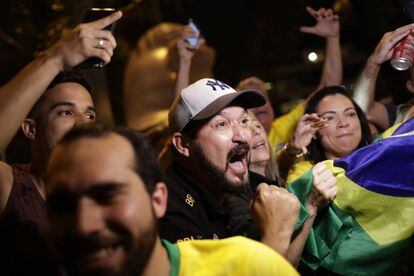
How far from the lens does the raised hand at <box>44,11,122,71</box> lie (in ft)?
7.91

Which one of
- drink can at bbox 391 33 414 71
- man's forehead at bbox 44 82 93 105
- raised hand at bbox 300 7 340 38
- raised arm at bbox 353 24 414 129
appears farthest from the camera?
raised hand at bbox 300 7 340 38

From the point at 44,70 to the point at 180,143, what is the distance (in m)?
1.25

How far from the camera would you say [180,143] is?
3506 millimetres

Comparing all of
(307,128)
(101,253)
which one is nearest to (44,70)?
(101,253)

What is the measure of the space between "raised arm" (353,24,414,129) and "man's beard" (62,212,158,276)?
2549 millimetres

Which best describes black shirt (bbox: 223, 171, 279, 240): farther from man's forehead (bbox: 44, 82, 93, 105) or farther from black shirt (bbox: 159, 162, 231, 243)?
man's forehead (bbox: 44, 82, 93, 105)

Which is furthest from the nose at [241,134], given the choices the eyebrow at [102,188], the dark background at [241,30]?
the eyebrow at [102,188]

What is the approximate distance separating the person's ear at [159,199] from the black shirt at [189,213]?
719mm

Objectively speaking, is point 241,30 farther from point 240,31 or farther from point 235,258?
point 235,258

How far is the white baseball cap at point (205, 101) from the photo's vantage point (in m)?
3.41

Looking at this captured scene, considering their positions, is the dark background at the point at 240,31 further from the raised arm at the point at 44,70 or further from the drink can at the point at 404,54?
the raised arm at the point at 44,70

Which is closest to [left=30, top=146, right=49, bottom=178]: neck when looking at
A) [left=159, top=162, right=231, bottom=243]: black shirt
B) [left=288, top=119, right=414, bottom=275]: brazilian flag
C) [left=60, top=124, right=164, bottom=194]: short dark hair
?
[left=159, top=162, right=231, bottom=243]: black shirt

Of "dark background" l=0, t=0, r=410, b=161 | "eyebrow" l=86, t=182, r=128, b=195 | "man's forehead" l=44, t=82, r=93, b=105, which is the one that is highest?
"eyebrow" l=86, t=182, r=128, b=195

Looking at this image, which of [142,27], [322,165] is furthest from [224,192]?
[142,27]
